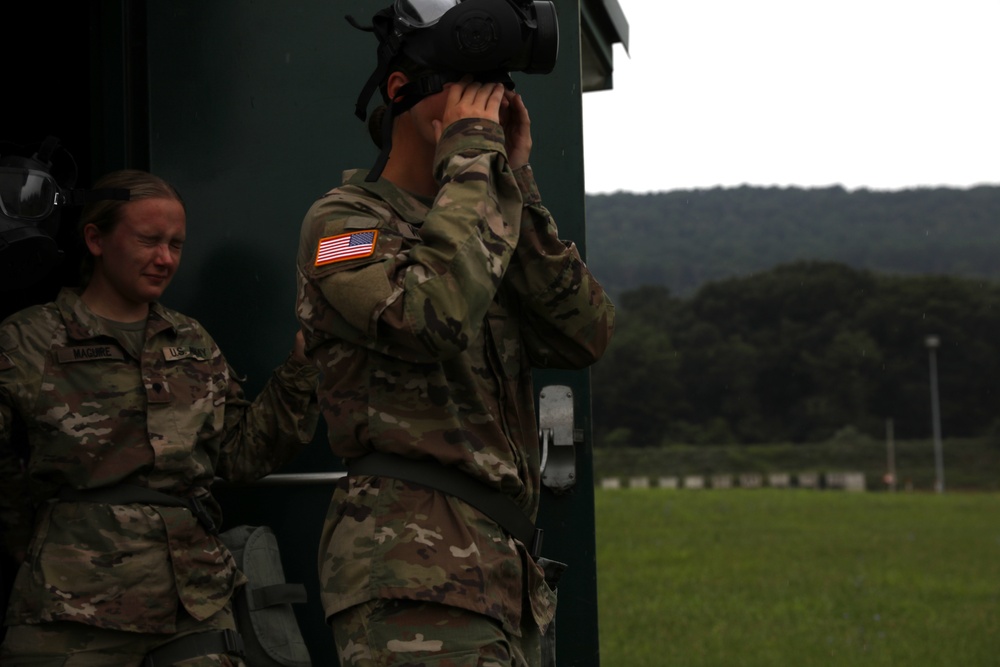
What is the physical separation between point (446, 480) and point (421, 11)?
2.55 ft

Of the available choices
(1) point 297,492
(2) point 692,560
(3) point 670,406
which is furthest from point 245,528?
(3) point 670,406

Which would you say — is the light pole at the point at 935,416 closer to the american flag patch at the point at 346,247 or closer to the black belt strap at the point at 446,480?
the black belt strap at the point at 446,480

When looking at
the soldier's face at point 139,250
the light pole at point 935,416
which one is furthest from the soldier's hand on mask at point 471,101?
the light pole at point 935,416

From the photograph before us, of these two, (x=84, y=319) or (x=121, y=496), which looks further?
(x=84, y=319)

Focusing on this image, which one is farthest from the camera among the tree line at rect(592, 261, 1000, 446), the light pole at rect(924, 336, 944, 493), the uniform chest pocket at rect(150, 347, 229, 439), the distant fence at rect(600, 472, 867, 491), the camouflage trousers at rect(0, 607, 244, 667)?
the tree line at rect(592, 261, 1000, 446)

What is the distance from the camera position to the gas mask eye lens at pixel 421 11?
89.5 inches

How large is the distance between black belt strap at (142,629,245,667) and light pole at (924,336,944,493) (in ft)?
211

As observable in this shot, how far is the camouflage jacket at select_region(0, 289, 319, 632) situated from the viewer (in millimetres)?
2732

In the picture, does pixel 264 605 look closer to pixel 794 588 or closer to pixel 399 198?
pixel 399 198

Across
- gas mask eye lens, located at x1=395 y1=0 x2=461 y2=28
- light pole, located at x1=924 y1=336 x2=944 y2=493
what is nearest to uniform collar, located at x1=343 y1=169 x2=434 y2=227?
gas mask eye lens, located at x1=395 y1=0 x2=461 y2=28

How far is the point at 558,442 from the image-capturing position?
3.27 meters

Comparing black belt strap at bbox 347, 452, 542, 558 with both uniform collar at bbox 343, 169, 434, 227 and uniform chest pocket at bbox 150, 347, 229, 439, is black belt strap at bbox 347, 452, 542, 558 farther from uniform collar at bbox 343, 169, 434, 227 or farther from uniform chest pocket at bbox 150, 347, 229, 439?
uniform chest pocket at bbox 150, 347, 229, 439

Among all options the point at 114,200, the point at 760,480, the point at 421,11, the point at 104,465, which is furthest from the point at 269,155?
the point at 760,480

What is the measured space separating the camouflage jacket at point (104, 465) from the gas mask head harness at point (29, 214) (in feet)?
0.33
